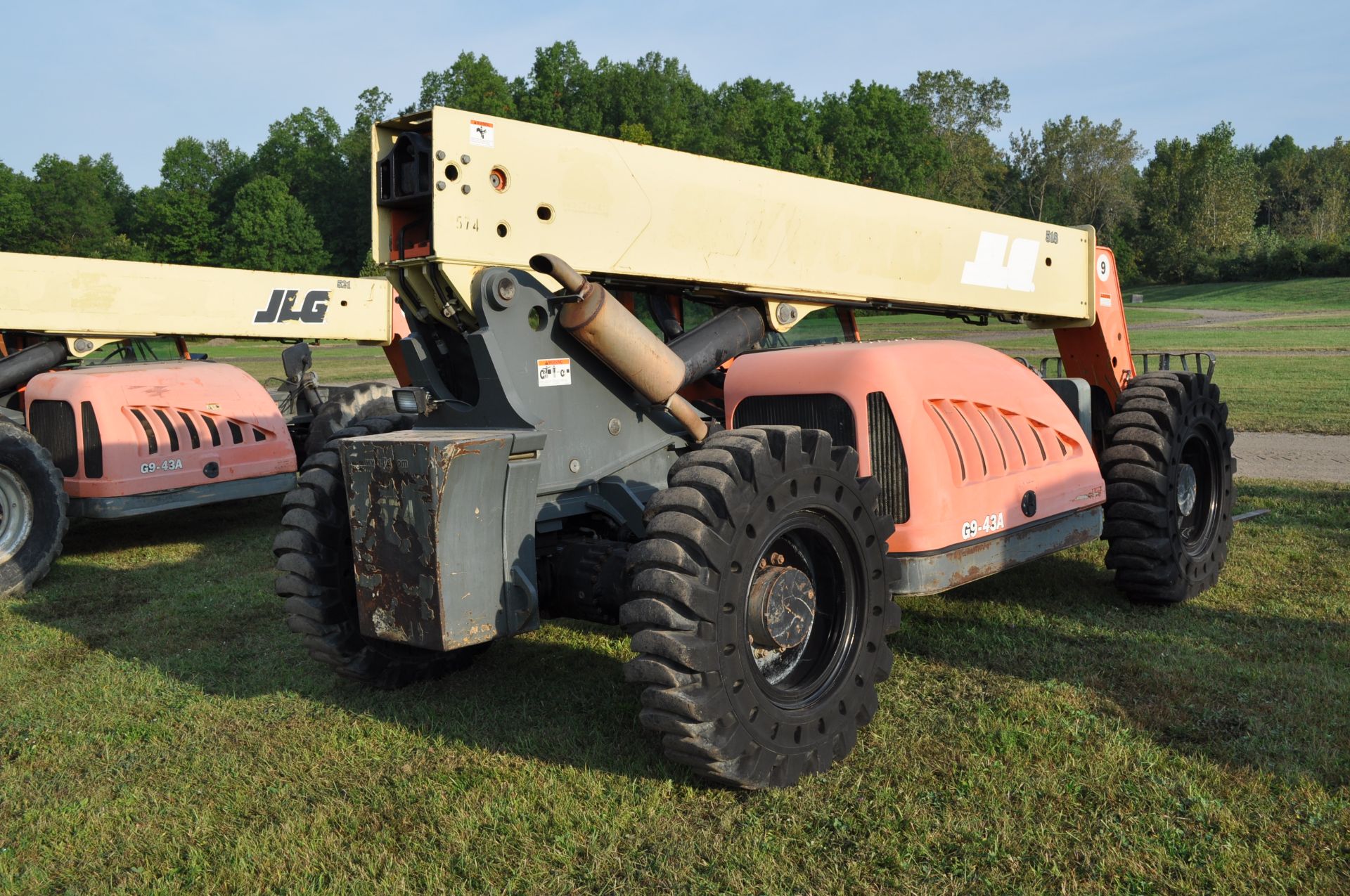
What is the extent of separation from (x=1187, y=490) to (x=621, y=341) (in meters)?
4.44

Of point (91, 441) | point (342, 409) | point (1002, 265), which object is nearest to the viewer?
point (1002, 265)

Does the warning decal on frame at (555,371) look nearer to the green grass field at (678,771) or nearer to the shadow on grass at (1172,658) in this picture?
the green grass field at (678,771)

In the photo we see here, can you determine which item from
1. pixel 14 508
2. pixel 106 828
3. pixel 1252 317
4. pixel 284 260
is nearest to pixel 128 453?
pixel 14 508

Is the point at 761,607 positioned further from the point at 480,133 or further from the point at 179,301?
the point at 179,301

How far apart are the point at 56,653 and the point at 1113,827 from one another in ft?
19.2

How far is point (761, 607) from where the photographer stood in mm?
4207

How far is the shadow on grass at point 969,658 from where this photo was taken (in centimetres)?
453

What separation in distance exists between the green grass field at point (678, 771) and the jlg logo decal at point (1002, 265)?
6.65 ft

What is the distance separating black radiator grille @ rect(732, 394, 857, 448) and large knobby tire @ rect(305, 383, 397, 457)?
6214 mm

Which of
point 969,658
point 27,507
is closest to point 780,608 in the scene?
point 969,658

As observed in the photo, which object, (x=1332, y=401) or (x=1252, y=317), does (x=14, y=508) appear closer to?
(x=1332, y=401)

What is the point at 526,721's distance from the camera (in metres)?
4.88

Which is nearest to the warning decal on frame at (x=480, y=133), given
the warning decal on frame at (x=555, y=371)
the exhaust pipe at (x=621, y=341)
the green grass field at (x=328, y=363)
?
the exhaust pipe at (x=621, y=341)

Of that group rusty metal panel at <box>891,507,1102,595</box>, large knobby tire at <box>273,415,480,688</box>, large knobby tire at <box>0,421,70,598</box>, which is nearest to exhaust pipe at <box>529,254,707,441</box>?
rusty metal panel at <box>891,507,1102,595</box>
